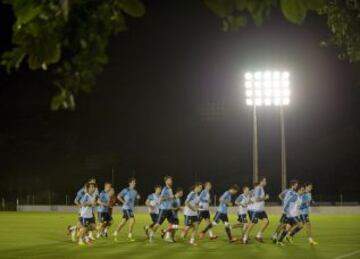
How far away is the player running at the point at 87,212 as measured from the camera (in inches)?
823

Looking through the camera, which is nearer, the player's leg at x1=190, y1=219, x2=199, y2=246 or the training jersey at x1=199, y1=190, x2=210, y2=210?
the player's leg at x1=190, y1=219, x2=199, y2=246

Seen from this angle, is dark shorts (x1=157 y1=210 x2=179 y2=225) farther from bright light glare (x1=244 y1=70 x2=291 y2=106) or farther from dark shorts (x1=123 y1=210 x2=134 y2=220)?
bright light glare (x1=244 y1=70 x2=291 y2=106)

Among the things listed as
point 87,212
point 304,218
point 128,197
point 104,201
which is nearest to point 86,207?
point 87,212

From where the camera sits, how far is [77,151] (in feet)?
214

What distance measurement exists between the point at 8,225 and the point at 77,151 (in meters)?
34.5

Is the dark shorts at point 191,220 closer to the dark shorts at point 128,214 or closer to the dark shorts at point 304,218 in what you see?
the dark shorts at point 128,214

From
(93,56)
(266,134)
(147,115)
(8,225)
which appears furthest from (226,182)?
(93,56)

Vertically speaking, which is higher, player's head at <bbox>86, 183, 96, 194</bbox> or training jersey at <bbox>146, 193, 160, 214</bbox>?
player's head at <bbox>86, 183, 96, 194</bbox>

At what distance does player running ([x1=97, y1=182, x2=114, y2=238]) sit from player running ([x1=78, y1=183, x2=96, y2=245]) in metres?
1.28

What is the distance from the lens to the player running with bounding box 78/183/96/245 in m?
20.9

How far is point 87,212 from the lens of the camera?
68.9ft

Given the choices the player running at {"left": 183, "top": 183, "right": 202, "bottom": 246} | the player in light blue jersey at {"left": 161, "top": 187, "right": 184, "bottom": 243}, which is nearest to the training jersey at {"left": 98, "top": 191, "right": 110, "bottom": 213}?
the player in light blue jersey at {"left": 161, "top": 187, "right": 184, "bottom": 243}

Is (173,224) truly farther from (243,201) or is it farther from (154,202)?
(243,201)

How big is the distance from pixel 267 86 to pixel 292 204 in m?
20.9
